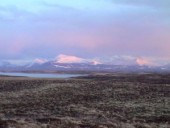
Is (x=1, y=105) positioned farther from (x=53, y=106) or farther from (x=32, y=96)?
(x=32, y=96)

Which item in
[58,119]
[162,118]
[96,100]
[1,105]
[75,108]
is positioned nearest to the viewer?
[58,119]

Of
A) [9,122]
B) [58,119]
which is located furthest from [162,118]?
[9,122]

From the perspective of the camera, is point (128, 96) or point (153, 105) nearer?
point (153, 105)

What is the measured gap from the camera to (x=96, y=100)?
39844mm

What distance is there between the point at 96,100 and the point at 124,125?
51.2ft

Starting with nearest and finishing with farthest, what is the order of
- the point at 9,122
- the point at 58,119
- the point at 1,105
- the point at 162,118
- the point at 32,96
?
the point at 9,122 → the point at 58,119 → the point at 162,118 → the point at 1,105 → the point at 32,96

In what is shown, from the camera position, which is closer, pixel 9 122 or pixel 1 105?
pixel 9 122

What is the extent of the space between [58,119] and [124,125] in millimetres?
4138

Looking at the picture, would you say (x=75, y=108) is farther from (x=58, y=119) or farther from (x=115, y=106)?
(x=58, y=119)

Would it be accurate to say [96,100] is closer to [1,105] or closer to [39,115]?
[1,105]

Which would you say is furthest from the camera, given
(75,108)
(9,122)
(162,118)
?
(75,108)

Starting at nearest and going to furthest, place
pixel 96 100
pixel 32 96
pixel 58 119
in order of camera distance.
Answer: pixel 58 119 < pixel 96 100 < pixel 32 96

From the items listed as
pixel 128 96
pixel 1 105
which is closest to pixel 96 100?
pixel 128 96

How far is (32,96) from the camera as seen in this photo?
141 ft
